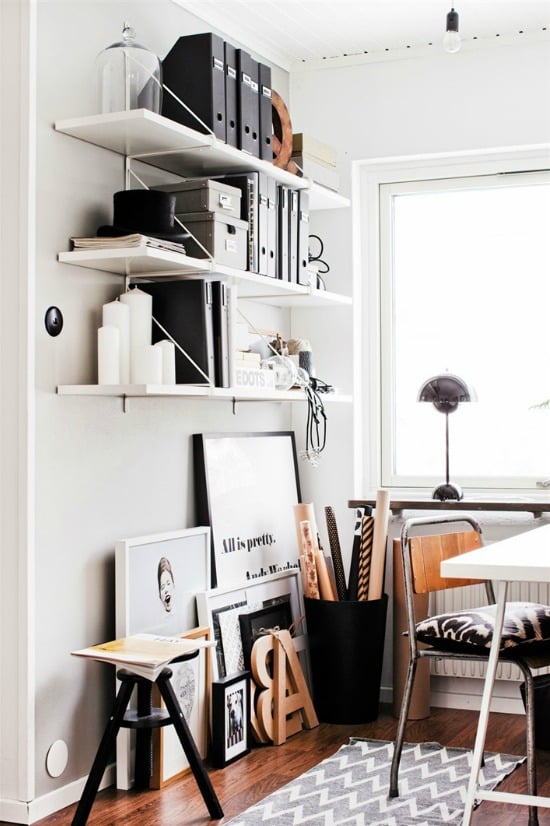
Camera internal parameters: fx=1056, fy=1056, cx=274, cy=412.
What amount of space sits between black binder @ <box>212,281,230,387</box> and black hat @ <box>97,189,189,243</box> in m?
0.26

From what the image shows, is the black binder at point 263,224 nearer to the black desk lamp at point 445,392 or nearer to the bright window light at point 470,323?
the black desk lamp at point 445,392

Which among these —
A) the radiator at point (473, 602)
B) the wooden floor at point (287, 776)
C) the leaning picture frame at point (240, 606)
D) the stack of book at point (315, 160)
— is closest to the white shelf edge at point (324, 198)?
the stack of book at point (315, 160)

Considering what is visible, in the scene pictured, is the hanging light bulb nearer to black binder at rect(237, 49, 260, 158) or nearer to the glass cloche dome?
black binder at rect(237, 49, 260, 158)

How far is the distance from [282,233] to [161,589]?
1.28 metres

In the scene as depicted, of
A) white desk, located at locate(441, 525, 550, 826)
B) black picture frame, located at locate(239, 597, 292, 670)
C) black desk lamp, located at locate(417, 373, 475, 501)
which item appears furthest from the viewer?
black desk lamp, located at locate(417, 373, 475, 501)

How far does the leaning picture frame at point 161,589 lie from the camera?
3078 millimetres

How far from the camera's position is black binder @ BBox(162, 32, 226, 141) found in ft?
10.4

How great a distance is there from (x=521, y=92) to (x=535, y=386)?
113 cm

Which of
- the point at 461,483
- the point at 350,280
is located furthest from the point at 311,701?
the point at 350,280

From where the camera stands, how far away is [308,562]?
3861mm

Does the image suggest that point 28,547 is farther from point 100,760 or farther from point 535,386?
point 535,386

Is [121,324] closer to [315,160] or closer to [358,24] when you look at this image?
[315,160]

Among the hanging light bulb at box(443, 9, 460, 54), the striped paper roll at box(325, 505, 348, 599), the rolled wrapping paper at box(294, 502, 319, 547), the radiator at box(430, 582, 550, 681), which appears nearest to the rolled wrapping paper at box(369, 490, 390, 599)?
the striped paper roll at box(325, 505, 348, 599)

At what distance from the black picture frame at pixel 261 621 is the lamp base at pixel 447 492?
2.34 ft
